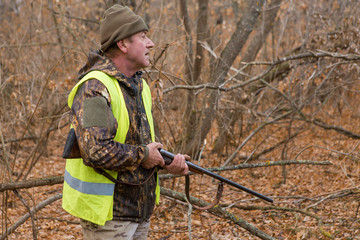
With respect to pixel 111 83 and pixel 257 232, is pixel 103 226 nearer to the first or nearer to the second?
pixel 111 83

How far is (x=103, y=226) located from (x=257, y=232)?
6.24 ft

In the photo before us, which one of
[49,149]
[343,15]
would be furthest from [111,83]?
[49,149]

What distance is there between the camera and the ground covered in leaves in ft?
15.7

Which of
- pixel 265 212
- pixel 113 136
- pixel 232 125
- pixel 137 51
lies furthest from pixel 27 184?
pixel 232 125

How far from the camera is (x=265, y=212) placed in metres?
5.53

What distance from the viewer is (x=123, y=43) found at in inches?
104

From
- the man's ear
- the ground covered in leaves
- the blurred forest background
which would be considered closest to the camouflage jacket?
the man's ear

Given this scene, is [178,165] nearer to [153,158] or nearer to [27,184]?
[153,158]

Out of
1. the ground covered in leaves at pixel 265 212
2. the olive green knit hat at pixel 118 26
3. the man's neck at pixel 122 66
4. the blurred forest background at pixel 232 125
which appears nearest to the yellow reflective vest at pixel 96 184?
the man's neck at pixel 122 66

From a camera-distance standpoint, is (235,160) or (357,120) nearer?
(235,160)

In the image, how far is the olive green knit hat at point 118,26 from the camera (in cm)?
261

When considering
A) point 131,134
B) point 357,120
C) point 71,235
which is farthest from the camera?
point 357,120

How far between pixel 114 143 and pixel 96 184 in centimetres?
29

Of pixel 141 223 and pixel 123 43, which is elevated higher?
pixel 123 43
